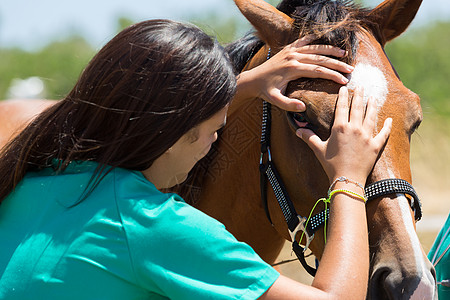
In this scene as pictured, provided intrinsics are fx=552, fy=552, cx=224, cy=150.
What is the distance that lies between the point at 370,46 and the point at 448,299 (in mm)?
1252

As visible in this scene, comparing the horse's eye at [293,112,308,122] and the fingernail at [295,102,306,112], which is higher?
the fingernail at [295,102,306,112]

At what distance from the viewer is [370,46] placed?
2.28 m

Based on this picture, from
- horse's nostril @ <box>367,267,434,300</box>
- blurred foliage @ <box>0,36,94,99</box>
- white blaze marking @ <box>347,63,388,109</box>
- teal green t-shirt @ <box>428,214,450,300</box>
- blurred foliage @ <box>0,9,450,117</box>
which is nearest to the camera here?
horse's nostril @ <box>367,267,434,300</box>

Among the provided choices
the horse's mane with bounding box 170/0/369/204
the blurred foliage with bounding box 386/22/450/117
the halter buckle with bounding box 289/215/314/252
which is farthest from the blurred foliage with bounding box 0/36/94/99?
the halter buckle with bounding box 289/215/314/252

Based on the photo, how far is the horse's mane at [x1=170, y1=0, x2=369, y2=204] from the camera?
7.39 feet

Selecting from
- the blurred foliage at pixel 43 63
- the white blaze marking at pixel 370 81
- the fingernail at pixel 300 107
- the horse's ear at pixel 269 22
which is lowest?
the blurred foliage at pixel 43 63

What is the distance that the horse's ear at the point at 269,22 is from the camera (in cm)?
240

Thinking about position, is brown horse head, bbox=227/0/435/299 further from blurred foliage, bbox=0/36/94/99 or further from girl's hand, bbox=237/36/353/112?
blurred foliage, bbox=0/36/94/99

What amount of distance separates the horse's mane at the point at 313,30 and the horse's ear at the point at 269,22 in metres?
0.05

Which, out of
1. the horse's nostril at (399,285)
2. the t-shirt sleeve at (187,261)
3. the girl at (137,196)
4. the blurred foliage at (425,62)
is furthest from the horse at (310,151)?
the blurred foliage at (425,62)

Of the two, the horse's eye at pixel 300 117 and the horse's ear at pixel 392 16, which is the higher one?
the horse's ear at pixel 392 16

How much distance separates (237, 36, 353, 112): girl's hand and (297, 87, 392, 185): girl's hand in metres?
0.14

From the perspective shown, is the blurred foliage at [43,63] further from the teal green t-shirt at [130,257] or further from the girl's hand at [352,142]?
the teal green t-shirt at [130,257]

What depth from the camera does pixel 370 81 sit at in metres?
2.12
